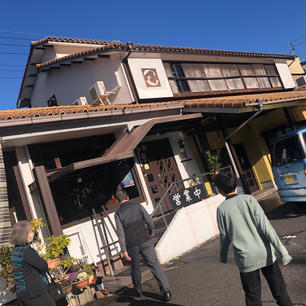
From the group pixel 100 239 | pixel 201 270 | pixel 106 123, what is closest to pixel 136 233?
pixel 201 270

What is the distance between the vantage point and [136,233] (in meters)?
4.98

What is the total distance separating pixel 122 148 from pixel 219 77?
785 cm

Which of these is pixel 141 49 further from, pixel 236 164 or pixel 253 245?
pixel 253 245

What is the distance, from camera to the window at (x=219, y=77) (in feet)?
40.6

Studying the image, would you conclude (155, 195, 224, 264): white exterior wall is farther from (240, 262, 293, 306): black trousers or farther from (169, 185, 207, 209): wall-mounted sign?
(240, 262, 293, 306): black trousers

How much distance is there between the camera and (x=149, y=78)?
37.0 ft

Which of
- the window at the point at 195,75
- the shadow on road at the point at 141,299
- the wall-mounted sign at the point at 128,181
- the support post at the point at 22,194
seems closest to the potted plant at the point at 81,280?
the shadow on road at the point at 141,299

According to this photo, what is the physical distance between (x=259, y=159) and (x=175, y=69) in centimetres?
580

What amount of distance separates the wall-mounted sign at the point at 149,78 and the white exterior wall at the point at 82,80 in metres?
0.45

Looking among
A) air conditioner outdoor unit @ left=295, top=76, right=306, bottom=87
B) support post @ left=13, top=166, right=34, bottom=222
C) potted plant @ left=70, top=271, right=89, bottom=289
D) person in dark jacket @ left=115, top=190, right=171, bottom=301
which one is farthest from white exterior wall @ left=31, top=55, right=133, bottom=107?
air conditioner outdoor unit @ left=295, top=76, right=306, bottom=87

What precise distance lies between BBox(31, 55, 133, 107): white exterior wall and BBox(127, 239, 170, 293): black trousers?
6816 mm

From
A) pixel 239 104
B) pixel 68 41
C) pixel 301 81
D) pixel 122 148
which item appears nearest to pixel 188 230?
pixel 122 148

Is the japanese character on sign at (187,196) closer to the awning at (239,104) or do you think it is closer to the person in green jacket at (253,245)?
the awning at (239,104)

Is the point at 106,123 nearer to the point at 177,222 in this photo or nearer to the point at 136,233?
the point at 177,222
